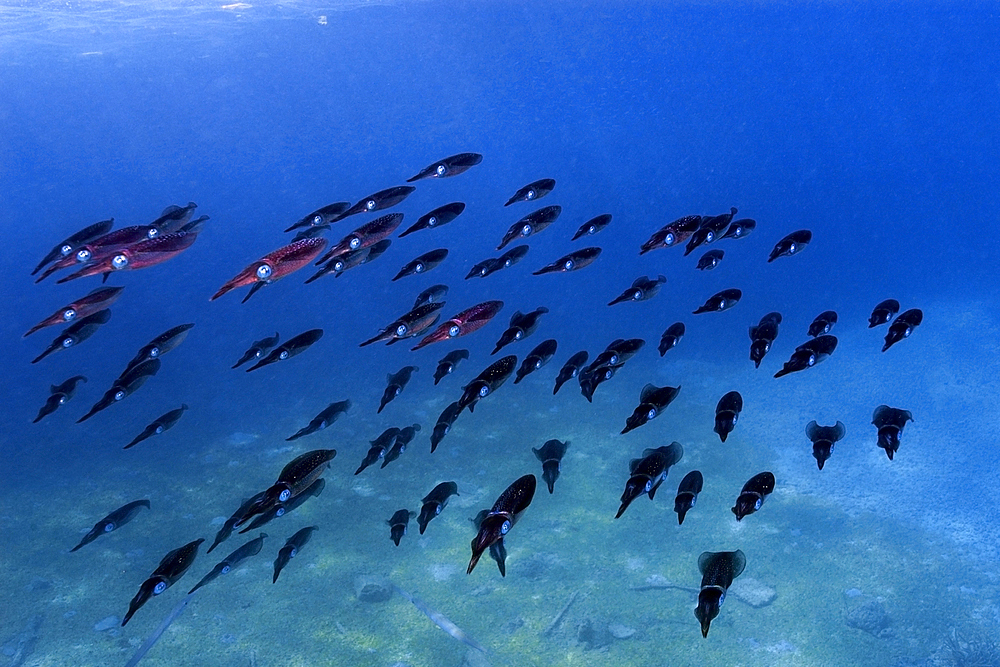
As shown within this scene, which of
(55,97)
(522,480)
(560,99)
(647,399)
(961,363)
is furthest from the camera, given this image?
(560,99)

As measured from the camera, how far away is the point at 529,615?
8.99m

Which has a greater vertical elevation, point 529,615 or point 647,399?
point 647,399

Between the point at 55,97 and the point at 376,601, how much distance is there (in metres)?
59.9

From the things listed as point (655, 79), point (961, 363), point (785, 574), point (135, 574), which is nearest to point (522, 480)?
point (785, 574)

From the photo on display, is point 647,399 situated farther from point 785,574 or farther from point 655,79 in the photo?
point 655,79

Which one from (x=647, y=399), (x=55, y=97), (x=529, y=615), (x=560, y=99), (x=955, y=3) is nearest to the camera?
(x=647, y=399)

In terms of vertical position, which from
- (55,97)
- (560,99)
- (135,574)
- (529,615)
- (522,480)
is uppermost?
(560,99)

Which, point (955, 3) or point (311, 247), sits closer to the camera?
point (311, 247)

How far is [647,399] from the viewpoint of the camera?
4.84 meters

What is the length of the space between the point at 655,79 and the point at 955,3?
54351mm

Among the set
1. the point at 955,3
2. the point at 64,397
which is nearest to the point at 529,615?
the point at 64,397

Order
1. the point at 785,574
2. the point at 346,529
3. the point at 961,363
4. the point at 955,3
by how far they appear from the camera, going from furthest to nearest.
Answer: the point at 955,3 < the point at 961,363 < the point at 346,529 < the point at 785,574

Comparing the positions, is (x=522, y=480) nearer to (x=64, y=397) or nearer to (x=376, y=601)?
(x=64, y=397)

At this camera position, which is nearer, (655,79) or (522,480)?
(522,480)
